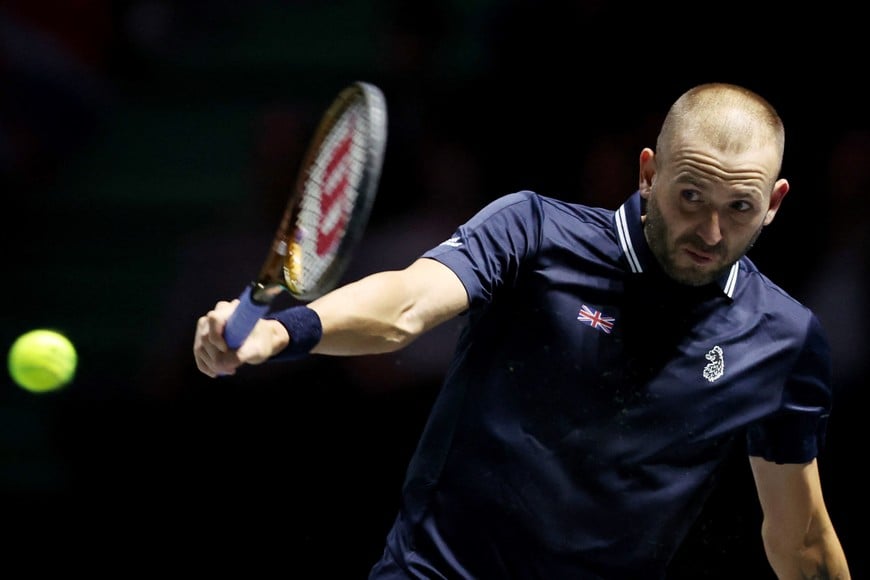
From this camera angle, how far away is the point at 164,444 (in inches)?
162

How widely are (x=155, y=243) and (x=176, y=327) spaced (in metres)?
0.54

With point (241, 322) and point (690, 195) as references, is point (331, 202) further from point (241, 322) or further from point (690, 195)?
point (690, 195)

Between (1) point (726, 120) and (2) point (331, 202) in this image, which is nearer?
(2) point (331, 202)

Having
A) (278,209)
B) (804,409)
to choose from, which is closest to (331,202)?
(804,409)

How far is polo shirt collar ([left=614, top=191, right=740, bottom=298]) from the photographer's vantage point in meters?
2.60

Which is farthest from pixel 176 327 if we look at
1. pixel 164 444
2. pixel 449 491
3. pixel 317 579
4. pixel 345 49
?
pixel 449 491

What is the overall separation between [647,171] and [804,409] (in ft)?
1.93

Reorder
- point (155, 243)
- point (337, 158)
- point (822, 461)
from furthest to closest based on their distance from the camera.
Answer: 1. point (155, 243)
2. point (822, 461)
3. point (337, 158)

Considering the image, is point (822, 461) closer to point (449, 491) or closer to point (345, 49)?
point (449, 491)

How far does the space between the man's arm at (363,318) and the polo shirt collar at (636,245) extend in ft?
1.34

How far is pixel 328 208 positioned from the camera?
7.55ft

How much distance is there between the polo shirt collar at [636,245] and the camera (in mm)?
2604

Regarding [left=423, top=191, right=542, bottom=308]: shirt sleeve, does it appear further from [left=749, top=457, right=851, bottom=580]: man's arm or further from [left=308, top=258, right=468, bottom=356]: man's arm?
[left=749, top=457, right=851, bottom=580]: man's arm

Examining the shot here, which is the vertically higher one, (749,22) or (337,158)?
(749,22)
